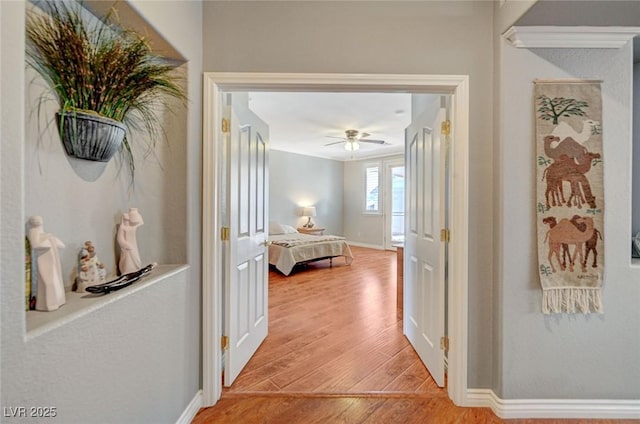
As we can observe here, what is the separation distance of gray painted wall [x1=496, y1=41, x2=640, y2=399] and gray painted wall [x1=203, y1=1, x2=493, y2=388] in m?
0.10

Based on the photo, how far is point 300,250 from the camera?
5031 mm

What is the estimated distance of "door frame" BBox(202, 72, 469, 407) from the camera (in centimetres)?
168

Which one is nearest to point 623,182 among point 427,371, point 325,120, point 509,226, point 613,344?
point 509,226

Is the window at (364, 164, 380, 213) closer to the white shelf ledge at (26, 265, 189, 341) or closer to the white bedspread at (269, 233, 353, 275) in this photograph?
the white bedspread at (269, 233, 353, 275)

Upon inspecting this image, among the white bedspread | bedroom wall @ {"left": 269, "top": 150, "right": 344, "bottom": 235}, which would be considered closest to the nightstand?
bedroom wall @ {"left": 269, "top": 150, "right": 344, "bottom": 235}

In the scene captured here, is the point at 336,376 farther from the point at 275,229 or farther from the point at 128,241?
the point at 275,229

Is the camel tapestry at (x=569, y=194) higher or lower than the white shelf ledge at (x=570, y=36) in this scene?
lower

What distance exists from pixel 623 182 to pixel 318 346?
7.62 feet

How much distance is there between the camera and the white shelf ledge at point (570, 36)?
1529 millimetres

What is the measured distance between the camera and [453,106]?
1708 mm

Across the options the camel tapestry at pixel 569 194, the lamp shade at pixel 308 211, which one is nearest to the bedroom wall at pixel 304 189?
the lamp shade at pixel 308 211

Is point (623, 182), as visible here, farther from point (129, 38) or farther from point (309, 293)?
point (309, 293)

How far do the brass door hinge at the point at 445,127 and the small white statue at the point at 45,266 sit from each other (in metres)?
1.97

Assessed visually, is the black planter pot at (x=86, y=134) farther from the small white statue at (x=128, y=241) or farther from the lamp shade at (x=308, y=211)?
the lamp shade at (x=308, y=211)
